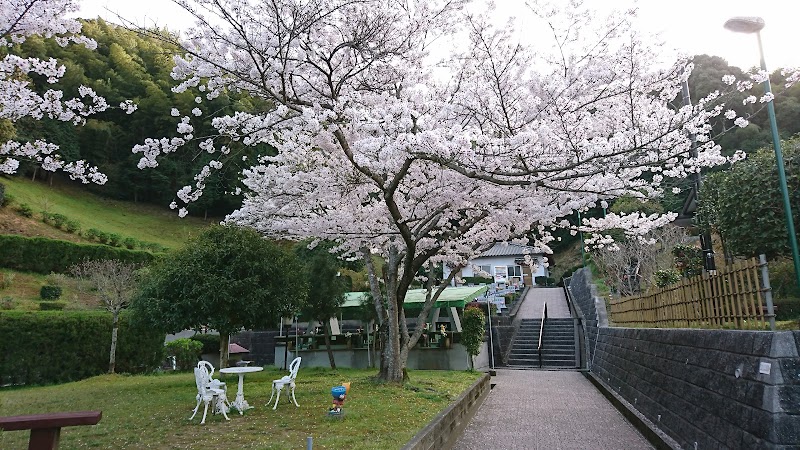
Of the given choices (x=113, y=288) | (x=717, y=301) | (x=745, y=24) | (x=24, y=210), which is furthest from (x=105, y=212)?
(x=717, y=301)

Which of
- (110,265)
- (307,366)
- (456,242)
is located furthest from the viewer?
(307,366)

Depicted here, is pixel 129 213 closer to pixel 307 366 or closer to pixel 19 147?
pixel 307 366

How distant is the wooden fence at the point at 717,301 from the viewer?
407 cm

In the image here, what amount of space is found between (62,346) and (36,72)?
34.5 ft

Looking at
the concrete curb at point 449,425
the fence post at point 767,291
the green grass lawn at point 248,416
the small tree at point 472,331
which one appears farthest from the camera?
the small tree at point 472,331

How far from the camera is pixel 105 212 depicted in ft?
111

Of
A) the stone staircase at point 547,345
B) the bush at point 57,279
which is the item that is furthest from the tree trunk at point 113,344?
the stone staircase at point 547,345

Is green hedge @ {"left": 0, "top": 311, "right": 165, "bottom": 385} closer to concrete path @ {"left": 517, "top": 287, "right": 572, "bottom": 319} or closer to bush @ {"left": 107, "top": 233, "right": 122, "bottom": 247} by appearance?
bush @ {"left": 107, "top": 233, "right": 122, "bottom": 247}

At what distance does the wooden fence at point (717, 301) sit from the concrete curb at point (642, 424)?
1375 millimetres

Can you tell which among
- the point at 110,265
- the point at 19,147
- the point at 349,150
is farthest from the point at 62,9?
the point at 110,265

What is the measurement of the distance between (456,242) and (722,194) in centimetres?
562

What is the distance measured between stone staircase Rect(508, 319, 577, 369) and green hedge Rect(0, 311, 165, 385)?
41.1 ft

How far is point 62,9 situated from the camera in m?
5.31

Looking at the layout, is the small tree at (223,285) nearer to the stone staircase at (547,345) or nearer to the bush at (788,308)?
the stone staircase at (547,345)
